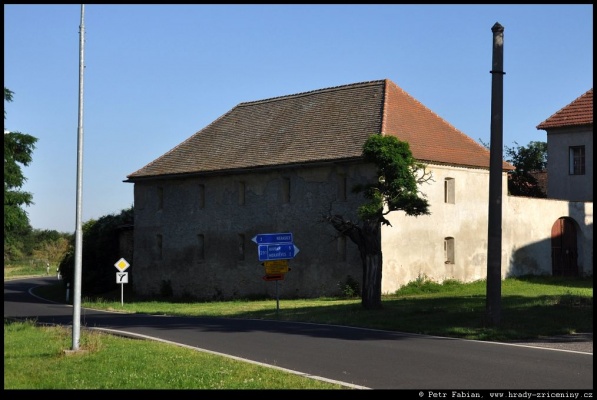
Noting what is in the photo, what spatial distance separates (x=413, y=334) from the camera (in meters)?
21.0

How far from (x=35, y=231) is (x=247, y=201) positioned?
85.7 metres

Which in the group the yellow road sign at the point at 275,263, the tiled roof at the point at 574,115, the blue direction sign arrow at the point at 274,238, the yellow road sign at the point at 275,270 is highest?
the tiled roof at the point at 574,115

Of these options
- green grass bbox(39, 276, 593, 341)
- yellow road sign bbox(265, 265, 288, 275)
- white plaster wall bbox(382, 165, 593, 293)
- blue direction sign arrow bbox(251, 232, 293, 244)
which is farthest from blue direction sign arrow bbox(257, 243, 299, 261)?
white plaster wall bbox(382, 165, 593, 293)

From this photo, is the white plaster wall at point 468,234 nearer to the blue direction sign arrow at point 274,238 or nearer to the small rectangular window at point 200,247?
the blue direction sign arrow at point 274,238

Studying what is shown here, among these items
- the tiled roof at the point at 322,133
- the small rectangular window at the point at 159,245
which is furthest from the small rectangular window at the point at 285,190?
the small rectangular window at the point at 159,245

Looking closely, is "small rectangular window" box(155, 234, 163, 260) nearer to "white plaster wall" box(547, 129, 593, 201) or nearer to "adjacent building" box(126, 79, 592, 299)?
"adjacent building" box(126, 79, 592, 299)

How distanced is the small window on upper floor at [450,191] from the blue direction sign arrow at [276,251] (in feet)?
40.4

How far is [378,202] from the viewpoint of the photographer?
28953 millimetres

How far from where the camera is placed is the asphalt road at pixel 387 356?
41.2 feet

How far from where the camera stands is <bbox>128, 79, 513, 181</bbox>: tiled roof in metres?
41.4

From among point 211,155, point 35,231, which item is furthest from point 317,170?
point 35,231

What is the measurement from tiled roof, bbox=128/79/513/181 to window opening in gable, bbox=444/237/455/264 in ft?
11.7

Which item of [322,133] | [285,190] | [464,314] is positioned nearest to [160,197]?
[285,190]

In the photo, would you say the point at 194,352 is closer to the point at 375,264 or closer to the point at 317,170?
the point at 375,264
